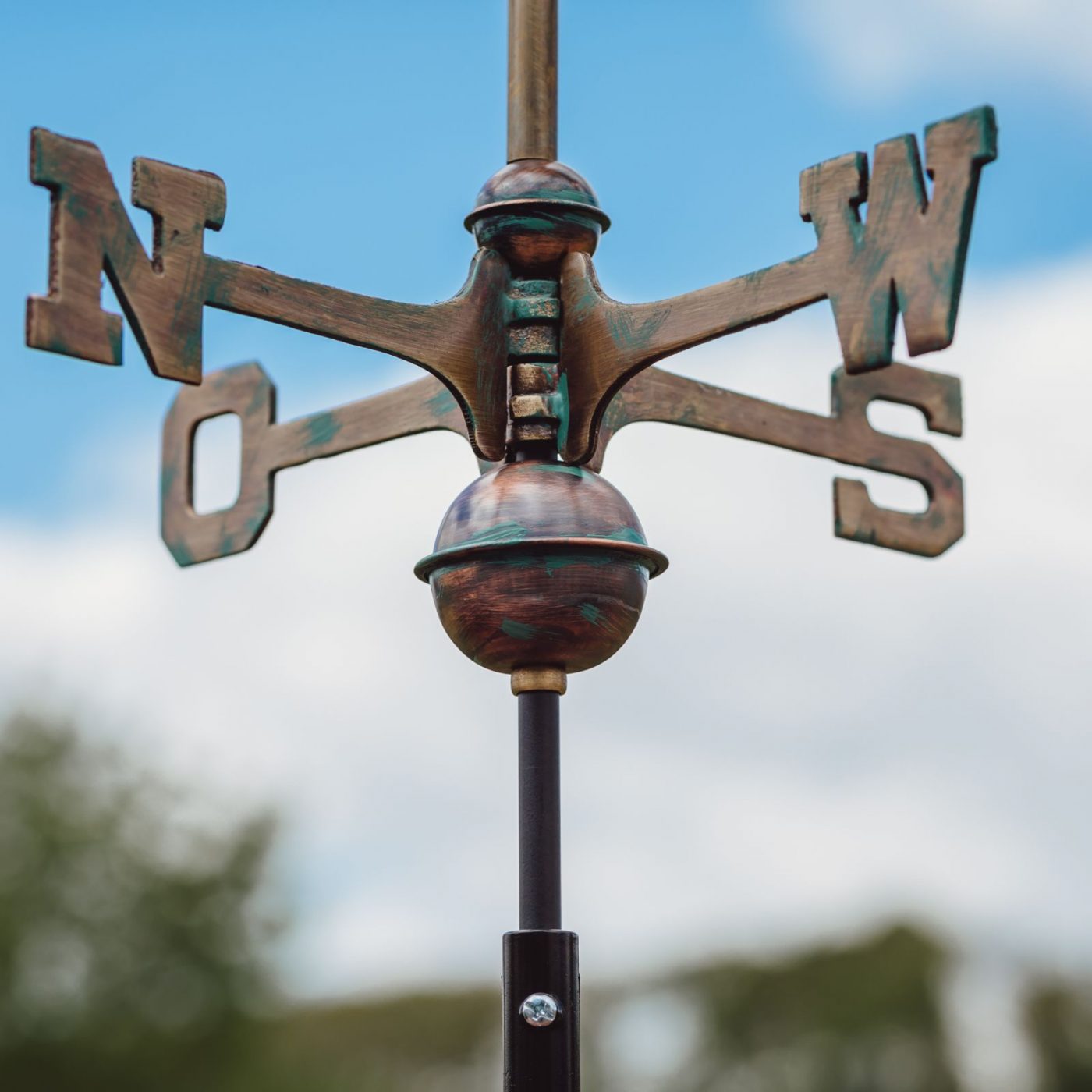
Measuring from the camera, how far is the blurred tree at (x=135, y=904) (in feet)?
45.2

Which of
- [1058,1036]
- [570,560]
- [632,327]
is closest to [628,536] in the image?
[570,560]

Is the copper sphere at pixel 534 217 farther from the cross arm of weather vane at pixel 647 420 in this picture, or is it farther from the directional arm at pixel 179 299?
the cross arm of weather vane at pixel 647 420

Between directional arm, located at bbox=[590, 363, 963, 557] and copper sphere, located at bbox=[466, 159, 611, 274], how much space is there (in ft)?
0.64

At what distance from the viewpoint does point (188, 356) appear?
1466 mm

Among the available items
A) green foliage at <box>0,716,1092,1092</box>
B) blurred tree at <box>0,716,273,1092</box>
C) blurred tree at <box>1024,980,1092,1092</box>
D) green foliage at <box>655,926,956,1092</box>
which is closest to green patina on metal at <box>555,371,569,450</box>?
green foliage at <box>0,716,1092,1092</box>

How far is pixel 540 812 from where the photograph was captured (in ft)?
5.24

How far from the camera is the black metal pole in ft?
4.99

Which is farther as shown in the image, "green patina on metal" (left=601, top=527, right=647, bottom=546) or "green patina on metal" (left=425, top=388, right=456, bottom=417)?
"green patina on metal" (left=425, top=388, right=456, bottom=417)

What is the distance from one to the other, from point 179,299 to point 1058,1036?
1594cm

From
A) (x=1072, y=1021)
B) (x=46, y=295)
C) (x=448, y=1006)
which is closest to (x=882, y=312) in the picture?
(x=46, y=295)

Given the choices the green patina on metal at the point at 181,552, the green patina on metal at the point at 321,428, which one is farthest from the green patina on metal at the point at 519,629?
the green patina on metal at the point at 181,552

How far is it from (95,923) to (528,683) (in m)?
13.1

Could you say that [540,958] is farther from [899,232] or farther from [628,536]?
[899,232]

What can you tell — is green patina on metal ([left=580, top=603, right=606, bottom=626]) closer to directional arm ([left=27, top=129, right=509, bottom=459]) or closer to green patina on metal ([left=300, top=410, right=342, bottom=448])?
directional arm ([left=27, top=129, right=509, bottom=459])
